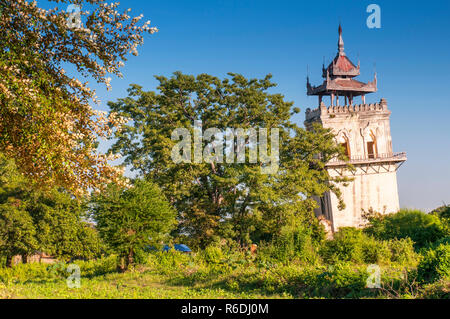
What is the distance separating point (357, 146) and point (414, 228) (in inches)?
745

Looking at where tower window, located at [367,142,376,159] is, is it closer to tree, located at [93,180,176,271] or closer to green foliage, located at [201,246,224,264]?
green foliage, located at [201,246,224,264]

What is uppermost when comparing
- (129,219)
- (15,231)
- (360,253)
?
(129,219)

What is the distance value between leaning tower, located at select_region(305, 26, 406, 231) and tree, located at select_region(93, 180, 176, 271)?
2410 centimetres

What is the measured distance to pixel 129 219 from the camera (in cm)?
1792

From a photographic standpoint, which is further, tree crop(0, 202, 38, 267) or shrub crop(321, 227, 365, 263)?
tree crop(0, 202, 38, 267)

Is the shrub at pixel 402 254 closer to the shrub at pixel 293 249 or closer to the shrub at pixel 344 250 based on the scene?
the shrub at pixel 344 250

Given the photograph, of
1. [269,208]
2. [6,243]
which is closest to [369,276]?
[269,208]

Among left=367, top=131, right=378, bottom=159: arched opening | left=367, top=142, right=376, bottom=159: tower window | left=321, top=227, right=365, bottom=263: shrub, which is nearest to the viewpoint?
left=321, top=227, right=365, bottom=263: shrub

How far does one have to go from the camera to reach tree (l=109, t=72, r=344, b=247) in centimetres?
2481

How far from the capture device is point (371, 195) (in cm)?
4069

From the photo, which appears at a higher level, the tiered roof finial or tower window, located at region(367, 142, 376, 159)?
the tiered roof finial

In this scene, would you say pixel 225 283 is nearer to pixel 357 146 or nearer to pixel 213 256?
pixel 213 256

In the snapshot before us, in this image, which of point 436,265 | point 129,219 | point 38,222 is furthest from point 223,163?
point 436,265

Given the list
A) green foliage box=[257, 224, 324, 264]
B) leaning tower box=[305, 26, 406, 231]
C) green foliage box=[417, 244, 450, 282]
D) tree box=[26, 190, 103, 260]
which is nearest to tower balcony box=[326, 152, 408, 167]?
leaning tower box=[305, 26, 406, 231]
